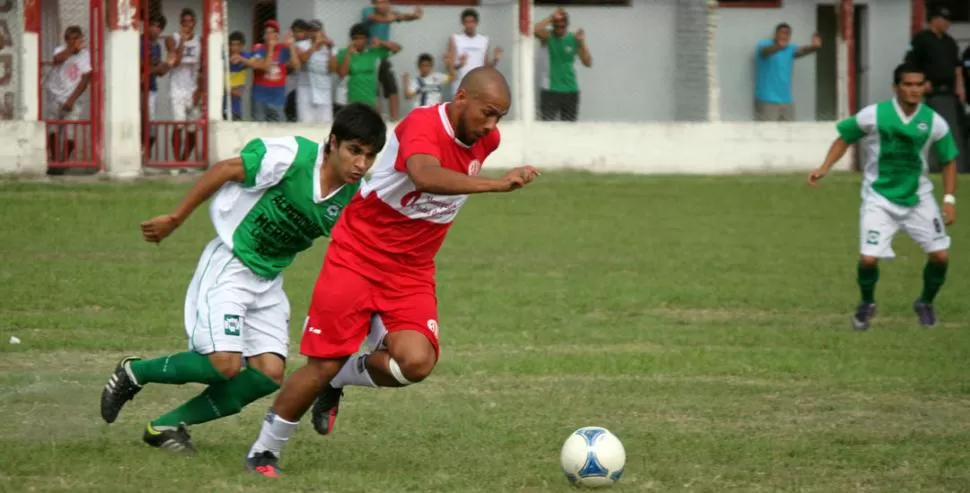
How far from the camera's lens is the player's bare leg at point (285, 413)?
6.82 m

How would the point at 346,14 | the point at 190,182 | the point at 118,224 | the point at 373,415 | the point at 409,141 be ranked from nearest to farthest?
the point at 409,141, the point at 373,415, the point at 118,224, the point at 190,182, the point at 346,14

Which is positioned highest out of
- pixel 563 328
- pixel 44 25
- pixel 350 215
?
pixel 44 25

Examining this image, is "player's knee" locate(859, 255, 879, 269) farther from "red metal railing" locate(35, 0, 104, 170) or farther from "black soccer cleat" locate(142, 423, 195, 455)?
"red metal railing" locate(35, 0, 104, 170)

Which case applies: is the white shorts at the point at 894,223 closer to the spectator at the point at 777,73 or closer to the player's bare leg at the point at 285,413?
the player's bare leg at the point at 285,413

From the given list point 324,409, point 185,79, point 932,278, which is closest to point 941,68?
point 185,79

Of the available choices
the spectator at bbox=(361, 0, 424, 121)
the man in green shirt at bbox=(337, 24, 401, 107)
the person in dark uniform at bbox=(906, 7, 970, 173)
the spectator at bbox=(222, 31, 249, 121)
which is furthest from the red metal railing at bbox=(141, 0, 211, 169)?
the person in dark uniform at bbox=(906, 7, 970, 173)

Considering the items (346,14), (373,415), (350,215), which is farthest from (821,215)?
(350,215)

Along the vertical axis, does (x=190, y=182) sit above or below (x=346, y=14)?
below

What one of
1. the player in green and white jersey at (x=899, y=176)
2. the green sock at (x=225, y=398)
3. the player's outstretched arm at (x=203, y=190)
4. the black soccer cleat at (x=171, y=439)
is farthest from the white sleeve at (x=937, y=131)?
the black soccer cleat at (x=171, y=439)

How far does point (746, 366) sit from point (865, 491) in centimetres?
369

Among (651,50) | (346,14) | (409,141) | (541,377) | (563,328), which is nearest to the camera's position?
(409,141)

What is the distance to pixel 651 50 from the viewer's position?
2441 cm

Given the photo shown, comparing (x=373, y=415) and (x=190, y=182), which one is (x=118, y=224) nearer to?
(x=190, y=182)

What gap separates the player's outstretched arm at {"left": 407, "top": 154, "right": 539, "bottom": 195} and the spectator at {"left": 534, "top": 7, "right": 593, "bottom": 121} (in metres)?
16.3
